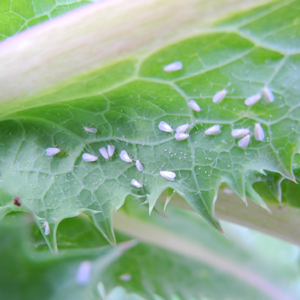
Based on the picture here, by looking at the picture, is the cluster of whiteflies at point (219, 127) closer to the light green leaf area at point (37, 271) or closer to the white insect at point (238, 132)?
the white insect at point (238, 132)

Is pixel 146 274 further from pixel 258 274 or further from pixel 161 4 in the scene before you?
pixel 161 4

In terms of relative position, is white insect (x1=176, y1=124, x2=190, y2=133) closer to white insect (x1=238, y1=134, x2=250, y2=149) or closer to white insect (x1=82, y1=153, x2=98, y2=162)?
white insect (x1=238, y1=134, x2=250, y2=149)

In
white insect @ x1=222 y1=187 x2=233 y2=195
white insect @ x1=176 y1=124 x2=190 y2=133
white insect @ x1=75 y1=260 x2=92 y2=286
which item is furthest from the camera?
white insect @ x1=222 y1=187 x2=233 y2=195

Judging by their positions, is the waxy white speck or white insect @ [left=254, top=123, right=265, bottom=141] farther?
the waxy white speck

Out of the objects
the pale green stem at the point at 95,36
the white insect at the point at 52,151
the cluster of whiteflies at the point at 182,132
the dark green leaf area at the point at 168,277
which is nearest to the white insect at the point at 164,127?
the cluster of whiteflies at the point at 182,132

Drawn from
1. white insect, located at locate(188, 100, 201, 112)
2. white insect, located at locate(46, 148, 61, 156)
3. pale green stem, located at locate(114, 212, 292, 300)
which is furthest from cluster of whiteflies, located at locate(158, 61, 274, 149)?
pale green stem, located at locate(114, 212, 292, 300)

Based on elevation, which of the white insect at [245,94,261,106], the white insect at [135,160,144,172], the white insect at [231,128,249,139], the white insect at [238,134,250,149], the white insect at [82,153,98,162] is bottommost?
the white insect at [135,160,144,172]

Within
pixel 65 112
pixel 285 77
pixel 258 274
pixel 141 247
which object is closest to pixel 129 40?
pixel 65 112
